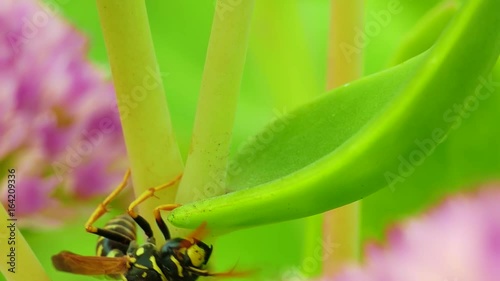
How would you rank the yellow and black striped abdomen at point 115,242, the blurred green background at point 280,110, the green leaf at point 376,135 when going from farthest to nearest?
1. the blurred green background at point 280,110
2. the yellow and black striped abdomen at point 115,242
3. the green leaf at point 376,135

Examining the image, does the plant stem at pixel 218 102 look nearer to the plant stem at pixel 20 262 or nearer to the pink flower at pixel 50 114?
the plant stem at pixel 20 262

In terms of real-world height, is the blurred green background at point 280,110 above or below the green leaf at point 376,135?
above

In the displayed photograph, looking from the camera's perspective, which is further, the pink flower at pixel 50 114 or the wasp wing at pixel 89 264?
the pink flower at pixel 50 114

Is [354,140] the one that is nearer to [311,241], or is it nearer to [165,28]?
[311,241]

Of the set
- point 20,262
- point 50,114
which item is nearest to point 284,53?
point 50,114

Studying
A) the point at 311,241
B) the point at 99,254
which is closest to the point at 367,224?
the point at 311,241

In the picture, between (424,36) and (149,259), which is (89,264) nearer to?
(149,259)

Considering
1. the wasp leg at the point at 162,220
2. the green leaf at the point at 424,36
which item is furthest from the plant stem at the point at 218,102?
the green leaf at the point at 424,36
